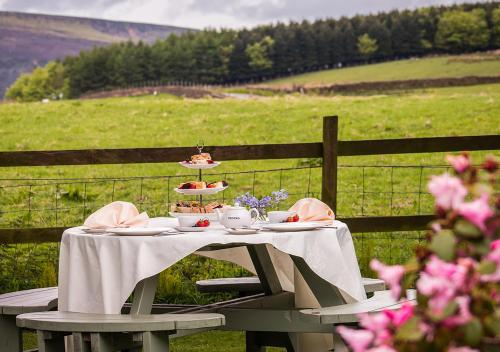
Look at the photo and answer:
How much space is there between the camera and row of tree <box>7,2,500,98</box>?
63.0 metres

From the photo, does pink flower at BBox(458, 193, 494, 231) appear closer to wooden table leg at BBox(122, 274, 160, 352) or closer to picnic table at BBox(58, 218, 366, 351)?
picnic table at BBox(58, 218, 366, 351)

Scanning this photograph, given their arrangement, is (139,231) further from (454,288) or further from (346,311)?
(454,288)

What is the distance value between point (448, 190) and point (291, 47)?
219ft

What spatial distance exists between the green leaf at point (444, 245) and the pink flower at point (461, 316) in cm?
10

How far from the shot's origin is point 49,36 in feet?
370

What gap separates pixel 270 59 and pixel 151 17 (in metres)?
58.3

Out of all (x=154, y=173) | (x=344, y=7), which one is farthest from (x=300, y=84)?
(x=154, y=173)

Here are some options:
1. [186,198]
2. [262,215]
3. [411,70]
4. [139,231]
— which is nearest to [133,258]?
[139,231]

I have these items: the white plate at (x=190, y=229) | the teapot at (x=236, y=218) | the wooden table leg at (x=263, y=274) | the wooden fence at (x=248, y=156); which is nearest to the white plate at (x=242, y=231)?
the teapot at (x=236, y=218)

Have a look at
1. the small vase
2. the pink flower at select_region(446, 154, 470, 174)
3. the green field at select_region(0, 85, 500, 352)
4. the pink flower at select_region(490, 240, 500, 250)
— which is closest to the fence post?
the green field at select_region(0, 85, 500, 352)

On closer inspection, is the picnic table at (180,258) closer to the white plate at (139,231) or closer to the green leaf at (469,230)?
the white plate at (139,231)

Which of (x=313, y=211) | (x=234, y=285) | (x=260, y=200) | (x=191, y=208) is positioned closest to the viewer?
(x=191, y=208)

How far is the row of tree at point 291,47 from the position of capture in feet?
207

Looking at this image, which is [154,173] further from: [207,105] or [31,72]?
[31,72]
